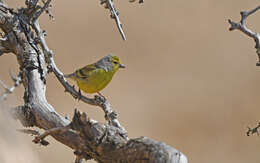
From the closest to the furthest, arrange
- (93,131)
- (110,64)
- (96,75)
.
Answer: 1. (93,131)
2. (96,75)
3. (110,64)

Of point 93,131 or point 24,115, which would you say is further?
point 24,115

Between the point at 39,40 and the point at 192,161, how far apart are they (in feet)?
21.0

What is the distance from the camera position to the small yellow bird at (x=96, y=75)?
6031mm

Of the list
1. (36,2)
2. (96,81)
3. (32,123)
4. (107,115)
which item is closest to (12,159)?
(32,123)

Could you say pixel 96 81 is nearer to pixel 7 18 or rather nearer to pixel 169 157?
pixel 7 18

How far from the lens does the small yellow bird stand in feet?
19.8

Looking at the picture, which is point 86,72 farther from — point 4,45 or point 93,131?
point 93,131

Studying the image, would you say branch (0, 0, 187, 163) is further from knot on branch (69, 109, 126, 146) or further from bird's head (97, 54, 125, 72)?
bird's head (97, 54, 125, 72)

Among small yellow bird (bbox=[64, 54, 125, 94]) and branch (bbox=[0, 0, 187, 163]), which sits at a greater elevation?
small yellow bird (bbox=[64, 54, 125, 94])

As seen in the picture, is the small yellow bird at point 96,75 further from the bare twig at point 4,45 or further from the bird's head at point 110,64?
the bare twig at point 4,45

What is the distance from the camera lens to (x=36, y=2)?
429cm

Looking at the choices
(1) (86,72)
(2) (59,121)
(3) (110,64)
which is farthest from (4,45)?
(3) (110,64)

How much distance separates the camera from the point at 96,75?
6191 mm

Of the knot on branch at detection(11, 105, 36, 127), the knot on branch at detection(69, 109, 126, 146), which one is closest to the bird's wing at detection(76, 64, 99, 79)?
the knot on branch at detection(11, 105, 36, 127)
